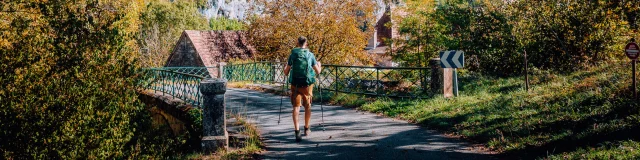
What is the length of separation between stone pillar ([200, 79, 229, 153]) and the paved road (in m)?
0.71

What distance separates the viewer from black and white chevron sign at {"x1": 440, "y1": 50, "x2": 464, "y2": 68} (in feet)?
38.2

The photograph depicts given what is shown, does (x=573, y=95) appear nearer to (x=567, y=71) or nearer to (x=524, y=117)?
(x=524, y=117)

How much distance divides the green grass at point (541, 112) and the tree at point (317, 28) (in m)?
16.0

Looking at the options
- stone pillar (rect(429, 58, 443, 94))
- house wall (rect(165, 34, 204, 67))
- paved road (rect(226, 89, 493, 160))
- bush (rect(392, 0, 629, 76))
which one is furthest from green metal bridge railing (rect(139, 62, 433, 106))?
house wall (rect(165, 34, 204, 67))

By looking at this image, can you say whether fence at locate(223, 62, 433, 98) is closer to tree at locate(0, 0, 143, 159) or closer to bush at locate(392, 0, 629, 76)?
bush at locate(392, 0, 629, 76)

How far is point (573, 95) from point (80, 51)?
371 inches

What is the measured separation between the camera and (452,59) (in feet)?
38.5

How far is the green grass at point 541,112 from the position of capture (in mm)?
7012

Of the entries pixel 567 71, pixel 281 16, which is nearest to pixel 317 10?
pixel 281 16

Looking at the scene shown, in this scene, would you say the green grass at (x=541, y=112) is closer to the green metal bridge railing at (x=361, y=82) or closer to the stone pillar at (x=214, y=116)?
the green metal bridge railing at (x=361, y=82)

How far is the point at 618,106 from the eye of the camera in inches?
333

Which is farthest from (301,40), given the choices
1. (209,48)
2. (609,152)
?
(209,48)

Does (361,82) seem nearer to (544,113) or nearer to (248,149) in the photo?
(544,113)

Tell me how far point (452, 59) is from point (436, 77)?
0.64 metres
